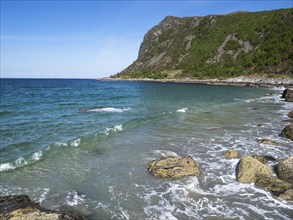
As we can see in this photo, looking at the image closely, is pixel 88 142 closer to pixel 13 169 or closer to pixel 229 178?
pixel 13 169

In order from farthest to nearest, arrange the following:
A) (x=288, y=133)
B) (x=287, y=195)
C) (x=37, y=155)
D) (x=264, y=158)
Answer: (x=288, y=133)
(x=37, y=155)
(x=264, y=158)
(x=287, y=195)

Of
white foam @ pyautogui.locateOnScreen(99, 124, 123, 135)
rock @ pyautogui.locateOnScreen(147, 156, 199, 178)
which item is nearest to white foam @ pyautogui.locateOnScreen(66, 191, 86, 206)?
rock @ pyautogui.locateOnScreen(147, 156, 199, 178)

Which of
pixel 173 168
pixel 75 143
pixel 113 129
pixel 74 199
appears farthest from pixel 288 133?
pixel 74 199

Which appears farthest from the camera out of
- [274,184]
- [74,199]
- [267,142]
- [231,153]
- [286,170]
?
[267,142]

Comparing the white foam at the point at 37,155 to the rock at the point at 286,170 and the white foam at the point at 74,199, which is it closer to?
the white foam at the point at 74,199

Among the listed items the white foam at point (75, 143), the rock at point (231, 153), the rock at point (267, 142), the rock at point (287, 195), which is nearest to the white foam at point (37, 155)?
the white foam at point (75, 143)

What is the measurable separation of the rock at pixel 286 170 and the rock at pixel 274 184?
51 centimetres

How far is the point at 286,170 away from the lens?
39.7 ft

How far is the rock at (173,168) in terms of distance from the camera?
12758 mm

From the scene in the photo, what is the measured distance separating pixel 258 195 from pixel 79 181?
7718 mm

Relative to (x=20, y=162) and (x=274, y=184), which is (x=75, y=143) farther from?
(x=274, y=184)

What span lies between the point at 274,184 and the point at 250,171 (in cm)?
134

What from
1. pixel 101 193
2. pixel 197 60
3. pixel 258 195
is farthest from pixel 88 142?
pixel 197 60

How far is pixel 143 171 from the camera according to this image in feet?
44.7
